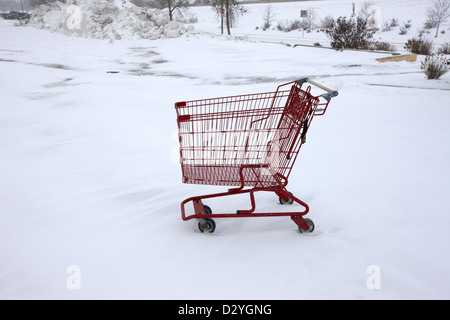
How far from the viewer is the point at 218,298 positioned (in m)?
2.16

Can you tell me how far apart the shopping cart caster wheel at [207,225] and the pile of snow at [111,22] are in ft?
55.8

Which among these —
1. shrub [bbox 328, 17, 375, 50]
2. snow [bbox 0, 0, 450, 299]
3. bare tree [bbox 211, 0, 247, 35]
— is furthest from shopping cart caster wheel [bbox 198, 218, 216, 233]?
bare tree [bbox 211, 0, 247, 35]

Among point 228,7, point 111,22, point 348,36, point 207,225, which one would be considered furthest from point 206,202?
point 228,7

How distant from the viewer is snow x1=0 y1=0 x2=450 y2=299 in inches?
90.3

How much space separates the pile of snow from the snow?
1193 centimetres

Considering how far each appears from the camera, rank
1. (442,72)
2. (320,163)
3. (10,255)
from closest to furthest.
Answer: (10,255)
(320,163)
(442,72)

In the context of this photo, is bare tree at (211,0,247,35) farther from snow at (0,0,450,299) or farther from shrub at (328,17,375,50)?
snow at (0,0,450,299)

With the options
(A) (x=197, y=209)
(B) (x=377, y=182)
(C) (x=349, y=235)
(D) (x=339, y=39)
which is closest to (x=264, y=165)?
(A) (x=197, y=209)

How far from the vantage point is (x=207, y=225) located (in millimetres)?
2859

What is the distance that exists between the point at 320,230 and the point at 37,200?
2809mm

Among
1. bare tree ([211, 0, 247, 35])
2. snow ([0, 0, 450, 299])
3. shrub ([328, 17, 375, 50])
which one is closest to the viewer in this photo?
snow ([0, 0, 450, 299])

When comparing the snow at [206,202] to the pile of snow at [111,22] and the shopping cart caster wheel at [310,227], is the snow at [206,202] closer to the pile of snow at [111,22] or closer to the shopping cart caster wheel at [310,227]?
the shopping cart caster wheel at [310,227]

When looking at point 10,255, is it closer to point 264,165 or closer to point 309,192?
point 264,165

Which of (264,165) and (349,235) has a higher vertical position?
(264,165)
